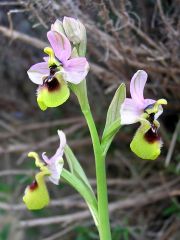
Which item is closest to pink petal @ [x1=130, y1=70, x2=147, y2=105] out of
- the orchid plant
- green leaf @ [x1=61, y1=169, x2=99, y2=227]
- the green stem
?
the orchid plant

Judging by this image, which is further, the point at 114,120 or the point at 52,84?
the point at 114,120

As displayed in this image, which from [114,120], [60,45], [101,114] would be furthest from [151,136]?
[101,114]

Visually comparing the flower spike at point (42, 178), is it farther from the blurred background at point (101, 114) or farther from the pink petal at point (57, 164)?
the blurred background at point (101, 114)

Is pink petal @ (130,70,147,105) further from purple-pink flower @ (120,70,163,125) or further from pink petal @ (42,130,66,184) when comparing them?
pink petal @ (42,130,66,184)

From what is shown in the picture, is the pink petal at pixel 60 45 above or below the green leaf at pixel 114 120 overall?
above

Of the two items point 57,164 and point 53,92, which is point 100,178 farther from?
point 53,92

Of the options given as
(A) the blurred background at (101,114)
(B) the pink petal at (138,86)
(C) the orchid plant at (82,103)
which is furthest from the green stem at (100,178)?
(A) the blurred background at (101,114)
